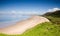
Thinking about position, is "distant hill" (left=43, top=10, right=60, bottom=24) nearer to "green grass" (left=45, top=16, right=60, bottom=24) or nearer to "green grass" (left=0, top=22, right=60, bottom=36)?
"green grass" (left=45, top=16, right=60, bottom=24)

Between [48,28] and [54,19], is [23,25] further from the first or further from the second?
[54,19]

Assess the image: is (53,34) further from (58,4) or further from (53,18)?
(58,4)

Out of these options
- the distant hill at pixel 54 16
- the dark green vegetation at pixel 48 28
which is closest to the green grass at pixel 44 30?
the dark green vegetation at pixel 48 28

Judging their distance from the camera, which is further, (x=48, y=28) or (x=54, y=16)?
(x=54, y=16)

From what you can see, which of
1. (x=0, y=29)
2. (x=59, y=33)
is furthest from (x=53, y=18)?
(x=0, y=29)

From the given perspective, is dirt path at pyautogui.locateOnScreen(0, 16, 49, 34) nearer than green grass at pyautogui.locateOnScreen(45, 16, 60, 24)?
Yes

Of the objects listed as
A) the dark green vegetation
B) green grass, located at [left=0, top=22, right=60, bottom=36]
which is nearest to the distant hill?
the dark green vegetation

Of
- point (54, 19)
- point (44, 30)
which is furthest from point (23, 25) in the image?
point (54, 19)

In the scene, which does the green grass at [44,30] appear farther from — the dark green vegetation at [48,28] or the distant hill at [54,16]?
the distant hill at [54,16]
